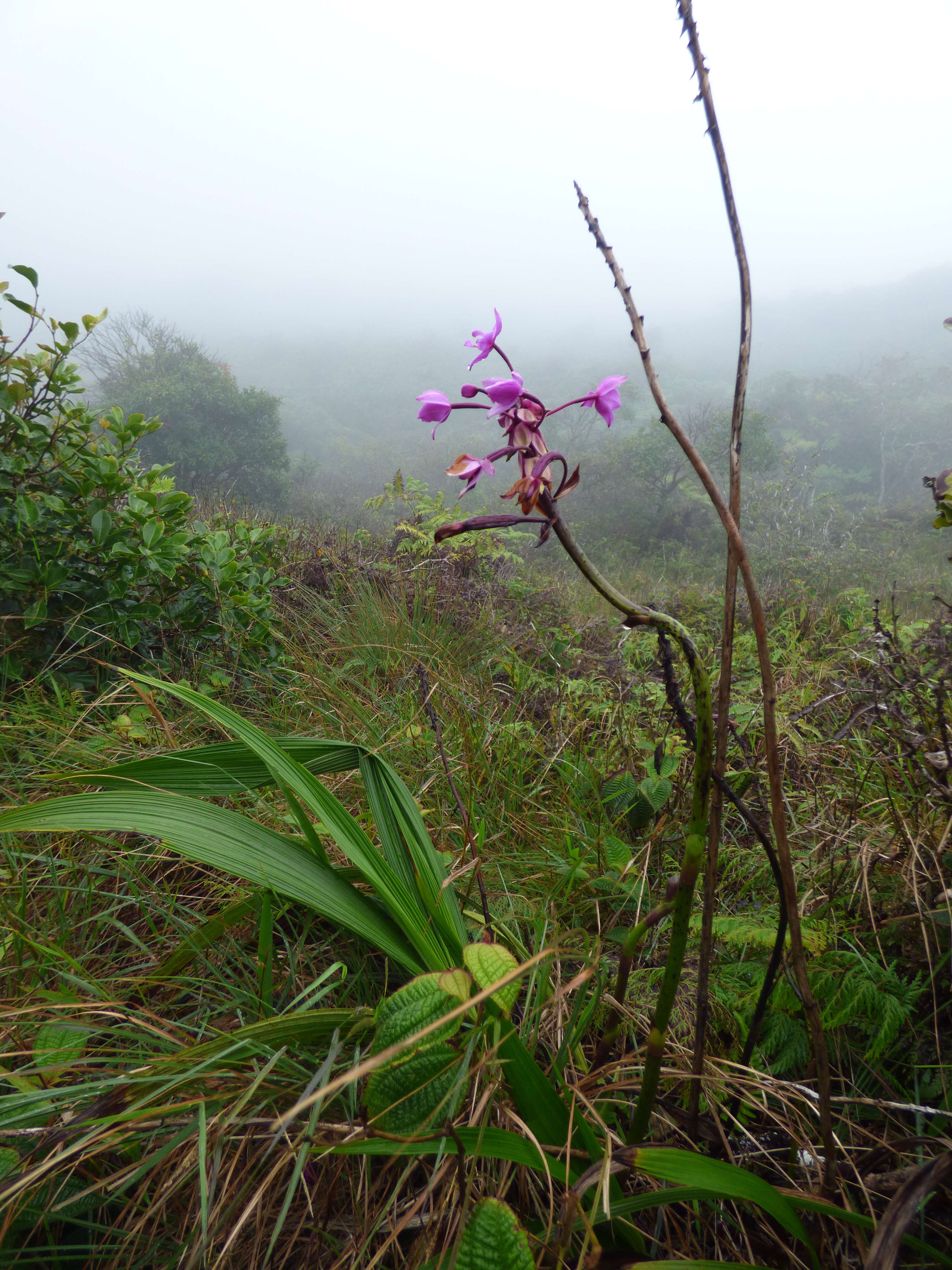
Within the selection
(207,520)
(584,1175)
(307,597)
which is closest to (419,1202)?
(584,1175)

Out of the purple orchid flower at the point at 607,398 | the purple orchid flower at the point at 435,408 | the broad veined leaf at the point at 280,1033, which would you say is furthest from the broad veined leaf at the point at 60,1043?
the purple orchid flower at the point at 607,398

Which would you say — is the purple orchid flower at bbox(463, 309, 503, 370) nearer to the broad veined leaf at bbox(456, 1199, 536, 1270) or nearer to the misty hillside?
the broad veined leaf at bbox(456, 1199, 536, 1270)

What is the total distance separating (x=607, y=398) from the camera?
2.38ft

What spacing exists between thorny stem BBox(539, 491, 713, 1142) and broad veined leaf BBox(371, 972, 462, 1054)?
177 mm

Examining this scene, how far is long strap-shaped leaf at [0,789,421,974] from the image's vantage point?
0.71 metres

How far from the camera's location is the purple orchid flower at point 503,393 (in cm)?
61

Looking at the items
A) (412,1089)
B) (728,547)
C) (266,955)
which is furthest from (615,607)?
(266,955)

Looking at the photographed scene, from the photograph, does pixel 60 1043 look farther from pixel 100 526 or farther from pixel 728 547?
pixel 100 526

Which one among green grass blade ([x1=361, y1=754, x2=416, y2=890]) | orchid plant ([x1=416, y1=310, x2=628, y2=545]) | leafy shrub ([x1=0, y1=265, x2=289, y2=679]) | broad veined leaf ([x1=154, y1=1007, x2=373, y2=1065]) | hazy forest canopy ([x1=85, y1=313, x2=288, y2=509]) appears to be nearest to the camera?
orchid plant ([x1=416, y1=310, x2=628, y2=545])

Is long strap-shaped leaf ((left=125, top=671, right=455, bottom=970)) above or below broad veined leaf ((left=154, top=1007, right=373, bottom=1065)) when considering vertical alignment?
above

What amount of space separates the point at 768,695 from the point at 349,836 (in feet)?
1.87

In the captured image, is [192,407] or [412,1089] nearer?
[412,1089]

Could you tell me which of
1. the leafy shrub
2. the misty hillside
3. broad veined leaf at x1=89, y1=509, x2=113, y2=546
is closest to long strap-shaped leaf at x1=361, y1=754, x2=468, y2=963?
the leafy shrub

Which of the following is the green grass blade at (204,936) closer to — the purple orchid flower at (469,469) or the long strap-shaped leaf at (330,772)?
the long strap-shaped leaf at (330,772)
